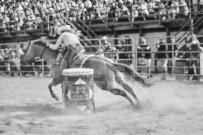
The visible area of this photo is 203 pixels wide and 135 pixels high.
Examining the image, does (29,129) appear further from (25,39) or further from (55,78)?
(25,39)

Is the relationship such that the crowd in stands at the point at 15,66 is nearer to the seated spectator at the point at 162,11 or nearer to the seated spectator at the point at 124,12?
the seated spectator at the point at 124,12

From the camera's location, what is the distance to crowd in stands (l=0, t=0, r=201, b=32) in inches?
641

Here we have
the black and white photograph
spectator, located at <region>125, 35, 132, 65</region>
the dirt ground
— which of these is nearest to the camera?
the dirt ground

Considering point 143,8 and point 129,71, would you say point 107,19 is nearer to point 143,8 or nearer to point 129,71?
point 143,8

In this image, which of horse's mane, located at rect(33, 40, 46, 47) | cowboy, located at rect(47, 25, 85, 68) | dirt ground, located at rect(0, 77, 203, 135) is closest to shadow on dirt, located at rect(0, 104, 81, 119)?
dirt ground, located at rect(0, 77, 203, 135)

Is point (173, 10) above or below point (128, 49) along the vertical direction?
above

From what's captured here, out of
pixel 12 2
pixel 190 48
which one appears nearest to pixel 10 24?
pixel 12 2

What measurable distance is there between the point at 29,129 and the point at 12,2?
70.2 ft

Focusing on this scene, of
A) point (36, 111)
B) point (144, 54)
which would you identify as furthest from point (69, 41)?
point (144, 54)

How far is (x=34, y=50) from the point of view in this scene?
29.6ft

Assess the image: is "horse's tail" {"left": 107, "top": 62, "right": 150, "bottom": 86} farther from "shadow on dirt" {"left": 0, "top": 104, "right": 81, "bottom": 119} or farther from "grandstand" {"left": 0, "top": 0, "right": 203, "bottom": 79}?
"grandstand" {"left": 0, "top": 0, "right": 203, "bottom": 79}

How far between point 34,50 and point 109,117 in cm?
333

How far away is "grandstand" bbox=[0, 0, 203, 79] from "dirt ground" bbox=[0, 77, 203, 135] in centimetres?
559

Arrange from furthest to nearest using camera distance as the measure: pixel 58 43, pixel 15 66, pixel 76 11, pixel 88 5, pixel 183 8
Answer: pixel 76 11
pixel 88 5
pixel 15 66
pixel 183 8
pixel 58 43
